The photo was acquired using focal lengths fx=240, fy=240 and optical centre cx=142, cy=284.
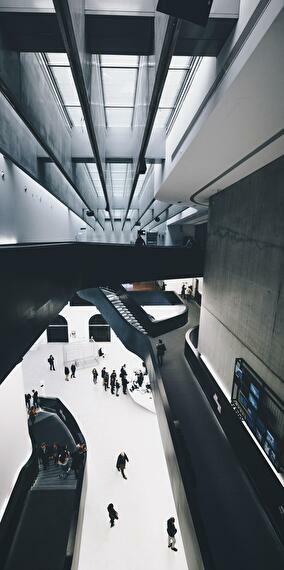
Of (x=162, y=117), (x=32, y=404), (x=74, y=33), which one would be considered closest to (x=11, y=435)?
(x=32, y=404)

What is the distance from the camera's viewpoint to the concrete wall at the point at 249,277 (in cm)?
449

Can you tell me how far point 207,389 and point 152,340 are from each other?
14.6 feet

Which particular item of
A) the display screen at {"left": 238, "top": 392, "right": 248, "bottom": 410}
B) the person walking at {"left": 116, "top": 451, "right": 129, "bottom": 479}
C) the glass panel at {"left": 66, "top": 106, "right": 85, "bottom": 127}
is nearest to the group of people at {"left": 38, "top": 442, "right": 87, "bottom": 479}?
the person walking at {"left": 116, "top": 451, "right": 129, "bottom": 479}

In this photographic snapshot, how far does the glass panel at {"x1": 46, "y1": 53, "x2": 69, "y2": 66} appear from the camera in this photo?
3.80 m

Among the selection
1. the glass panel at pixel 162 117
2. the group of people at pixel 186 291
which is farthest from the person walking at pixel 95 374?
the glass panel at pixel 162 117

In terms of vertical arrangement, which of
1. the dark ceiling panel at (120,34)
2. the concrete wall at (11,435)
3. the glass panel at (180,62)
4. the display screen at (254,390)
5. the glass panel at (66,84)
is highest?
the glass panel at (66,84)

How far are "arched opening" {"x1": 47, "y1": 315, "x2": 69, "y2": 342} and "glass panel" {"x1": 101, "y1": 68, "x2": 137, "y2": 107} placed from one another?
18.5 m

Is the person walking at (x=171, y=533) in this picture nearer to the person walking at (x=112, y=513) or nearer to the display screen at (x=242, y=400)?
the person walking at (x=112, y=513)

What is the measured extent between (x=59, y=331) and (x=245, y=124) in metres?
20.8

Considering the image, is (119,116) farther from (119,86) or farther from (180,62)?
(180,62)

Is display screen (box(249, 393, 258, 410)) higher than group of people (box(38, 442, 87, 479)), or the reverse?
display screen (box(249, 393, 258, 410))

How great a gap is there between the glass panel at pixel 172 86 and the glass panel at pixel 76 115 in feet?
6.41

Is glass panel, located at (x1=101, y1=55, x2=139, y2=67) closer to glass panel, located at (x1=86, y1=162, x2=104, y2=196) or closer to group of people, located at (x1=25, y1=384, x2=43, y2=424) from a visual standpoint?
glass panel, located at (x1=86, y1=162, x2=104, y2=196)

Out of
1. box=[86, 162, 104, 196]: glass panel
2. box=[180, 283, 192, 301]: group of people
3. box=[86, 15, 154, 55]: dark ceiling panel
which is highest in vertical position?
box=[86, 162, 104, 196]: glass panel
